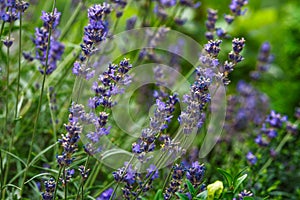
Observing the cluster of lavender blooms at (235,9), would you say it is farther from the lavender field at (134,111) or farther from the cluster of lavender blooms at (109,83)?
the cluster of lavender blooms at (109,83)

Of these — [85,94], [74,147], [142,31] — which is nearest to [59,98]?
[85,94]

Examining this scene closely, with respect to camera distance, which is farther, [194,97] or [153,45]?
[153,45]

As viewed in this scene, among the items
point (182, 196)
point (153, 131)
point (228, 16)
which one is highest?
point (228, 16)

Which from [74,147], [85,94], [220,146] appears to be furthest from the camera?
[220,146]

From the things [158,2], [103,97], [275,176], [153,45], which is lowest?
[103,97]

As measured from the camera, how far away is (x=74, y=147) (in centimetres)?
143

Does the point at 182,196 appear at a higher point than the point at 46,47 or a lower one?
lower

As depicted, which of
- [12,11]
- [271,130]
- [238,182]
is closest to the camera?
[238,182]

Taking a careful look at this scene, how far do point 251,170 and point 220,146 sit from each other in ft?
2.08

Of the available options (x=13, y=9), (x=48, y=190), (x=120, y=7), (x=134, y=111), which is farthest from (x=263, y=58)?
(x=48, y=190)

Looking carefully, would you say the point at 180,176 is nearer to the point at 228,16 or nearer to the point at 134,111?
the point at 228,16

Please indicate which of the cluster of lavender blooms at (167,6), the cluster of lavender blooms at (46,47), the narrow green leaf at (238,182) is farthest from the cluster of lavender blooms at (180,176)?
the cluster of lavender blooms at (167,6)

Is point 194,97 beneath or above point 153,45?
beneath

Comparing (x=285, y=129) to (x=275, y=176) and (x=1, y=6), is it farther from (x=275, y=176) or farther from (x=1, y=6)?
(x=1, y=6)
